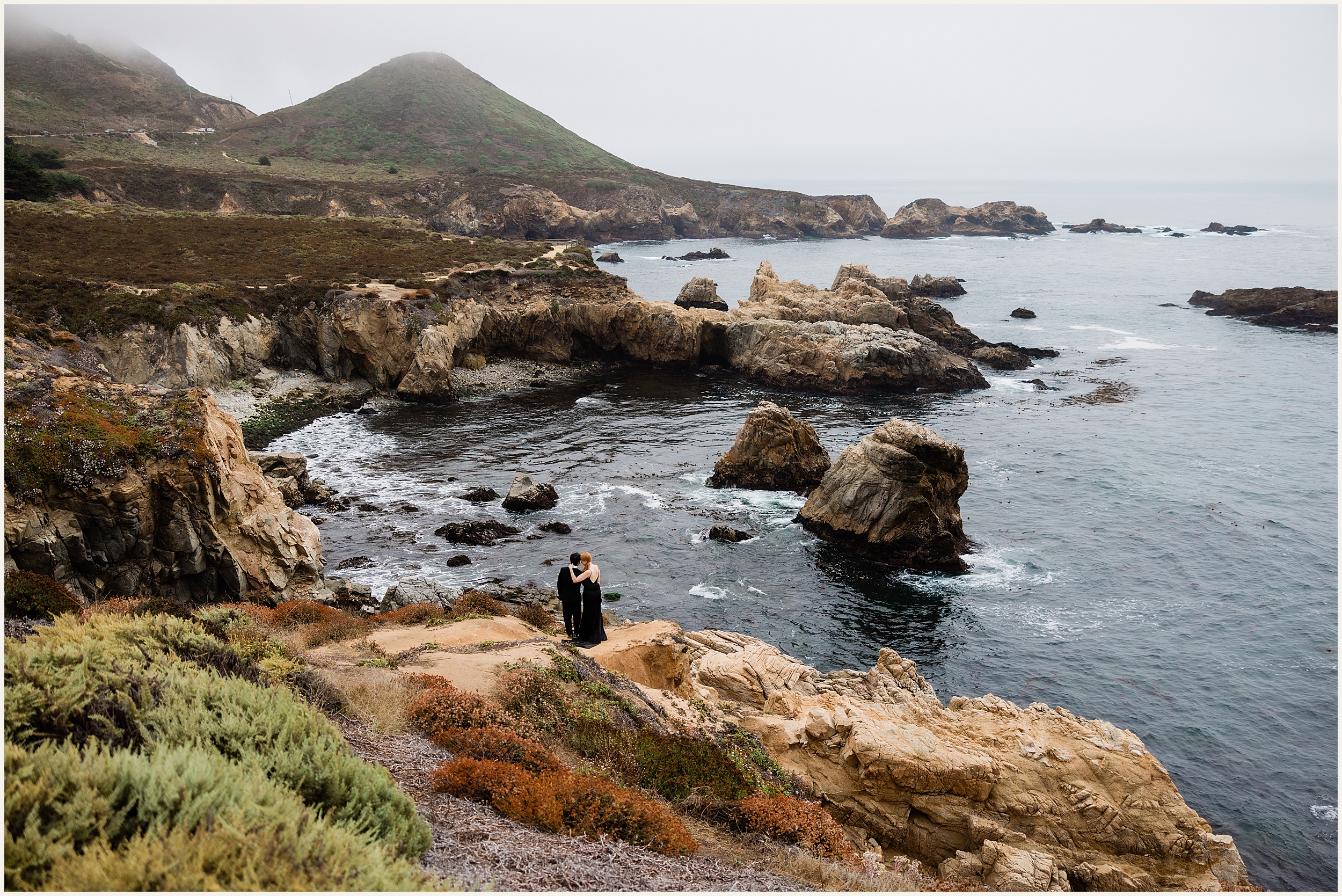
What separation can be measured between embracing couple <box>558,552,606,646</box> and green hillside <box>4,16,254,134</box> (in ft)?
463

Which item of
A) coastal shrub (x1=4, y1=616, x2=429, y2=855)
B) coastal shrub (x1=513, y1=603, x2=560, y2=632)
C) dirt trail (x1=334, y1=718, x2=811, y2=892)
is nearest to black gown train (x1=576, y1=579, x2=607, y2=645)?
coastal shrub (x1=513, y1=603, x2=560, y2=632)

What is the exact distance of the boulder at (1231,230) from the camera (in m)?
166

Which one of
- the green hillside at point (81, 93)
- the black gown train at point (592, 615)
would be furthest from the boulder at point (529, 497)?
the green hillside at point (81, 93)

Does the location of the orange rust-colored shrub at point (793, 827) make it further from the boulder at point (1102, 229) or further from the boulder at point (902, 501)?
the boulder at point (1102, 229)

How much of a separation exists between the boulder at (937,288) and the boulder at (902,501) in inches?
2815

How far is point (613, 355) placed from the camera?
6681 centimetres

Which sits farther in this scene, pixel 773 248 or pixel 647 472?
pixel 773 248

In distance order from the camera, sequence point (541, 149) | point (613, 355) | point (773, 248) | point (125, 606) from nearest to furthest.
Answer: point (125, 606), point (613, 355), point (773, 248), point (541, 149)

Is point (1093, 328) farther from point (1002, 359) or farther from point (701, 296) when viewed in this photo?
point (701, 296)

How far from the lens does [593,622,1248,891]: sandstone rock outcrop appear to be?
46.3 ft

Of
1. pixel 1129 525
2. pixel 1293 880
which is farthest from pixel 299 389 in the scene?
pixel 1293 880

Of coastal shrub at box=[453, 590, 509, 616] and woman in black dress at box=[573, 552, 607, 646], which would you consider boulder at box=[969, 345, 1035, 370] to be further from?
woman in black dress at box=[573, 552, 607, 646]

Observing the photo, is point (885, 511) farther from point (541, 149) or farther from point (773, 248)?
point (541, 149)

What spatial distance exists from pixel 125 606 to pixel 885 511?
27.2m
